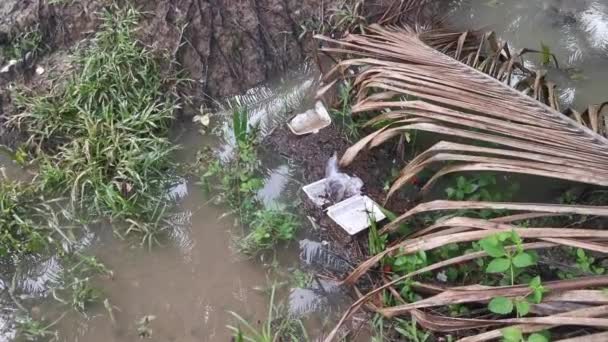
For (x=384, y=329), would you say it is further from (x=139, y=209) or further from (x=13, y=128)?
(x=13, y=128)

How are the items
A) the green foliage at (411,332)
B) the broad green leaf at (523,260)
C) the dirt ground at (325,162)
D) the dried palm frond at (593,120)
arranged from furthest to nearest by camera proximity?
the dirt ground at (325,162) < the dried palm frond at (593,120) < the green foliage at (411,332) < the broad green leaf at (523,260)

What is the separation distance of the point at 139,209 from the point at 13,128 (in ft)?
3.24

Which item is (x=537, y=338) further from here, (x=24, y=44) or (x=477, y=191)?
(x=24, y=44)

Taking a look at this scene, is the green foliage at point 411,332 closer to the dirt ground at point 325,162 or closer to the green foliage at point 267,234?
the dirt ground at point 325,162

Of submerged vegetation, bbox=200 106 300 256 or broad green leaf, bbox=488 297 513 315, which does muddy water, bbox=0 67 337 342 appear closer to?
submerged vegetation, bbox=200 106 300 256

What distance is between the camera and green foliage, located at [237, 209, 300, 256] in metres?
2.74

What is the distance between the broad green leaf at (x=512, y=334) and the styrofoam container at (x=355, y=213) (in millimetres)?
912

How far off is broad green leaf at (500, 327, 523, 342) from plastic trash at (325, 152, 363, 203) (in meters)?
1.18

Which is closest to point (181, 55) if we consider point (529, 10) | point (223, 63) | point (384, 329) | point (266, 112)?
point (223, 63)

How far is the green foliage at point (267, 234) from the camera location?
108 inches

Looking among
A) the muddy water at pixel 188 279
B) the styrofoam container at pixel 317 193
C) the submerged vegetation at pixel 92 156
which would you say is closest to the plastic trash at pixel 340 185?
the styrofoam container at pixel 317 193

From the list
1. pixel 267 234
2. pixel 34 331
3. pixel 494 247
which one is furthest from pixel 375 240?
pixel 34 331

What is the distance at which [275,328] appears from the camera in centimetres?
249

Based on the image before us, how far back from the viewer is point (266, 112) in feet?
11.6
